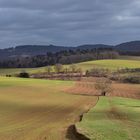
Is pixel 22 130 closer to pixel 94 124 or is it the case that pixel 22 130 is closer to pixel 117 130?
pixel 94 124

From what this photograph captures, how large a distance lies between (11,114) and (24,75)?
9511cm

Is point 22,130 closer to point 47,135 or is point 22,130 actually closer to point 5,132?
point 5,132

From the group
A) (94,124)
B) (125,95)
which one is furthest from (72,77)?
(94,124)

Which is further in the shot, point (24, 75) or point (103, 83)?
point (24, 75)

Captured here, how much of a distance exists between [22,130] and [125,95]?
5221cm

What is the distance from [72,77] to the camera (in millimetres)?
124875

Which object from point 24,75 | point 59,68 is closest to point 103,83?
point 24,75

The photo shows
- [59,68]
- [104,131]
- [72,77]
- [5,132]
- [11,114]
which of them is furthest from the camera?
[59,68]

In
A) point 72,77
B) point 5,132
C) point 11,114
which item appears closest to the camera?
point 5,132

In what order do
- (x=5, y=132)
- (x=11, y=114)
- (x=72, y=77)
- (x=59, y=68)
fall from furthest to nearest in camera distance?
(x=59, y=68) → (x=72, y=77) → (x=11, y=114) → (x=5, y=132)

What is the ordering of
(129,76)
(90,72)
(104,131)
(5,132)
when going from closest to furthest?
(104,131) < (5,132) < (129,76) < (90,72)

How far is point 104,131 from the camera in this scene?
2503 cm

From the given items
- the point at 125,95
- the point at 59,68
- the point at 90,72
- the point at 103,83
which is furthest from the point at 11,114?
the point at 59,68

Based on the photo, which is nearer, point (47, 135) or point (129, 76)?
point (47, 135)
